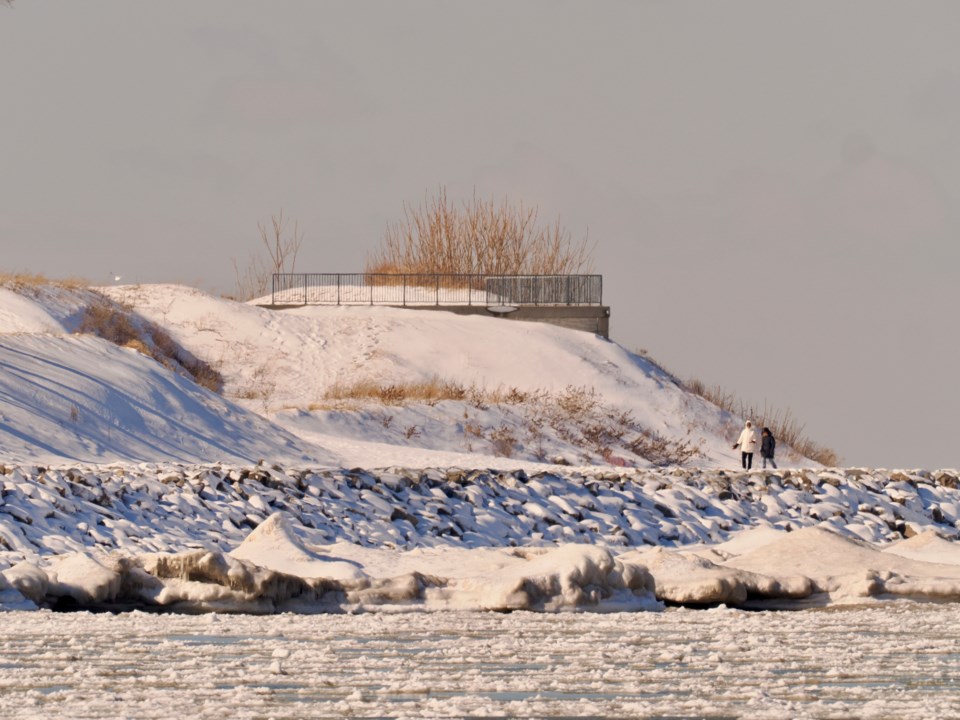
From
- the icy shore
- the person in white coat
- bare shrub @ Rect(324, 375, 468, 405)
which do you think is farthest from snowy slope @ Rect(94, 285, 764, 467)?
the icy shore

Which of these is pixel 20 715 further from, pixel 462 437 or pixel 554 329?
pixel 554 329

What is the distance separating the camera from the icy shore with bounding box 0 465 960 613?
11852 mm

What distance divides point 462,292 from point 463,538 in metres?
29.2

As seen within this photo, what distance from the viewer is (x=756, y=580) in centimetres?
1273

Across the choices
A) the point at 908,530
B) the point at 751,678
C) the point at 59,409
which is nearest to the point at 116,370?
the point at 59,409

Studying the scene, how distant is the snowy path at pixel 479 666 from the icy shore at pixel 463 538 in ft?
2.33

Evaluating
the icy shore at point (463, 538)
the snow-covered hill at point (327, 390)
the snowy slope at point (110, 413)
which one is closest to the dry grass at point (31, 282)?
the snow-covered hill at point (327, 390)

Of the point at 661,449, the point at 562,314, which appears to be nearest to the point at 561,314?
the point at 562,314

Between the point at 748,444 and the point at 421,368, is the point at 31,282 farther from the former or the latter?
the point at 748,444

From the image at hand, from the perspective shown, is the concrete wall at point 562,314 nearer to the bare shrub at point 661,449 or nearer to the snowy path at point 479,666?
the bare shrub at point 661,449

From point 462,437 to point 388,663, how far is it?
2386 cm

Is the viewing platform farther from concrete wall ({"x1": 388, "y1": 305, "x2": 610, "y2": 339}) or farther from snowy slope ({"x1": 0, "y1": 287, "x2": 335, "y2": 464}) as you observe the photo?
snowy slope ({"x1": 0, "y1": 287, "x2": 335, "y2": 464})

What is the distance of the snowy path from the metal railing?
114ft

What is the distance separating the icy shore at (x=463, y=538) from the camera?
11852 millimetres
